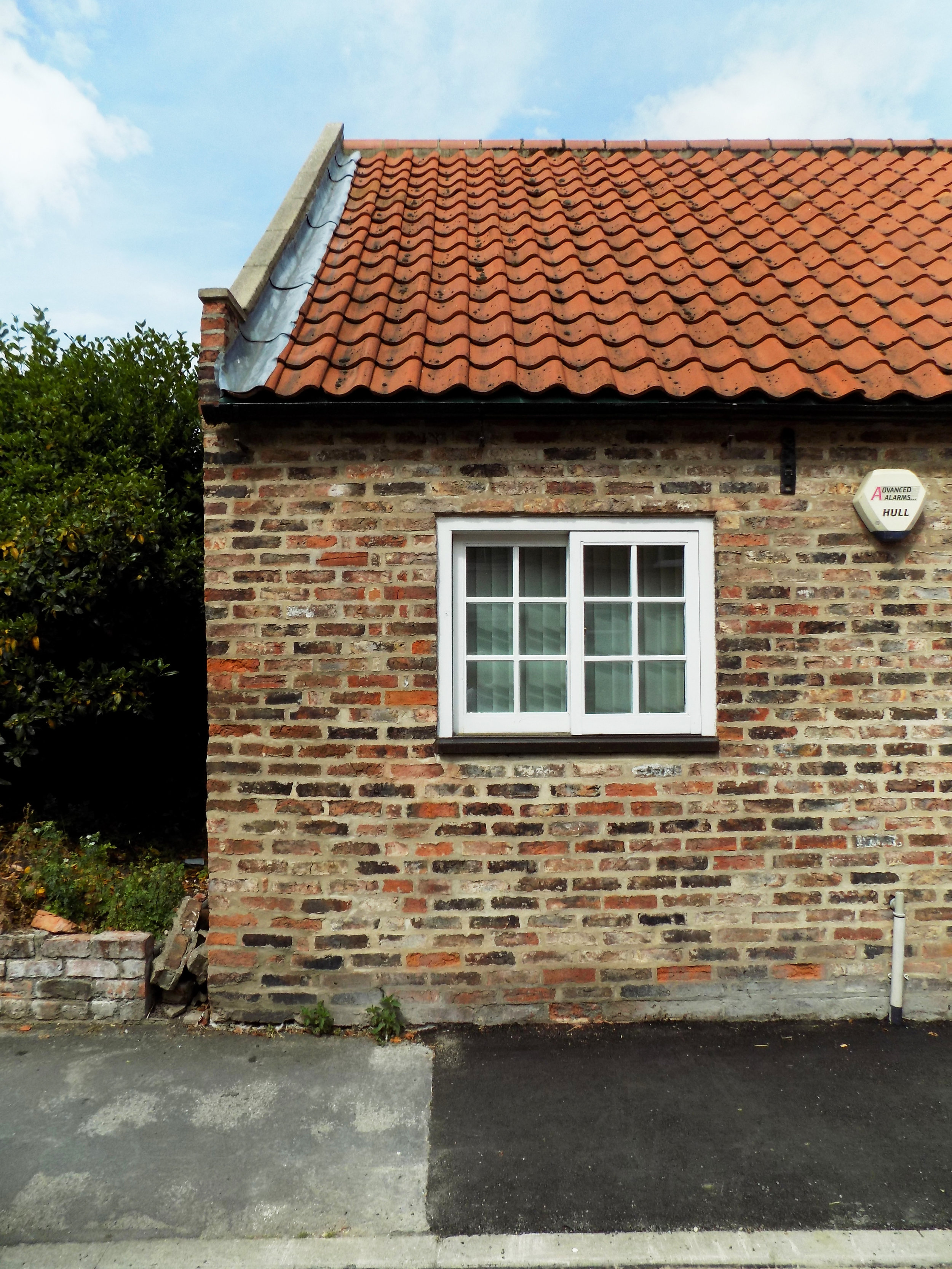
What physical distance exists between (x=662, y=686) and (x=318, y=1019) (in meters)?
2.55

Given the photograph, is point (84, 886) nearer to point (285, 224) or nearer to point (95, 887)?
point (95, 887)

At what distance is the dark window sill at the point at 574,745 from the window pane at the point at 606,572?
0.82m

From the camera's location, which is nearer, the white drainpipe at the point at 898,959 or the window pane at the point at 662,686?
the white drainpipe at the point at 898,959

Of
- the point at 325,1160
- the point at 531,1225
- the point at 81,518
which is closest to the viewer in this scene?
the point at 531,1225

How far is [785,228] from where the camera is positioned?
5.70m

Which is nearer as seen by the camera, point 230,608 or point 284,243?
point 230,608

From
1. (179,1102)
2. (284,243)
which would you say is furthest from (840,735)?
(284,243)

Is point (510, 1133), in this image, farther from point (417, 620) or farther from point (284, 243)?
point (284, 243)

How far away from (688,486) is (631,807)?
1757 millimetres

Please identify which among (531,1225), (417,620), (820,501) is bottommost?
(531,1225)

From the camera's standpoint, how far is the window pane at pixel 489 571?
437 cm

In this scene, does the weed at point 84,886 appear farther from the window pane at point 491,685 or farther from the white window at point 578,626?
the window pane at point 491,685

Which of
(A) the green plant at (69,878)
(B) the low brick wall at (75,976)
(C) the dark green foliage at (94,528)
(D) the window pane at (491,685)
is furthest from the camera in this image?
(C) the dark green foliage at (94,528)

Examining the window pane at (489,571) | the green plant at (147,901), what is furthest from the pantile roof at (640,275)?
the green plant at (147,901)
